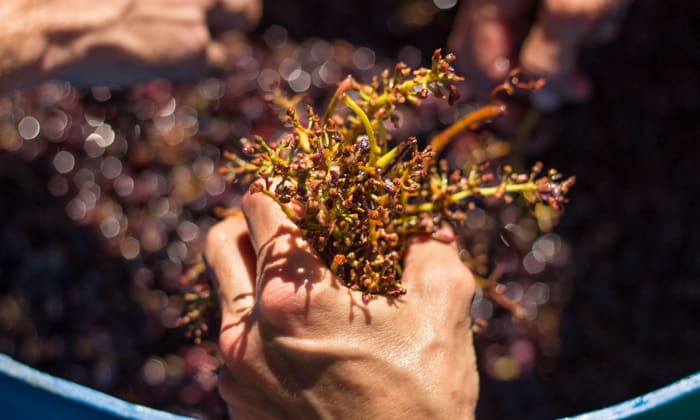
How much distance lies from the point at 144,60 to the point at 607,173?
3.49 ft

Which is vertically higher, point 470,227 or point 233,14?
point 233,14

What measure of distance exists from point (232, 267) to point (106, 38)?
0.60 metres

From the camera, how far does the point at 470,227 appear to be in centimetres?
153

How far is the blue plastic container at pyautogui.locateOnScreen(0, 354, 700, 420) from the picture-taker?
77 cm

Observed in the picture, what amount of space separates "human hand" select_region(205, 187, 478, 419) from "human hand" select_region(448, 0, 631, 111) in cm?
54

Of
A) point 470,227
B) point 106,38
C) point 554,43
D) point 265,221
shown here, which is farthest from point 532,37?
point 106,38

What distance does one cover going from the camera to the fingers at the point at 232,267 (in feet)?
2.69

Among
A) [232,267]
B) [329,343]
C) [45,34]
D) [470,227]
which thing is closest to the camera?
[329,343]

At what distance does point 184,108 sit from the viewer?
159 cm

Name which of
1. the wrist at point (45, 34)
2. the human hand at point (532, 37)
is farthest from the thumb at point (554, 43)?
the wrist at point (45, 34)

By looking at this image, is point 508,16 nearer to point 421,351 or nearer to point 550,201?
point 550,201

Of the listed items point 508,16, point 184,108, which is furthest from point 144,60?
point 508,16

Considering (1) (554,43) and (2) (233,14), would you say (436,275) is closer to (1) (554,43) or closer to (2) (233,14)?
(1) (554,43)

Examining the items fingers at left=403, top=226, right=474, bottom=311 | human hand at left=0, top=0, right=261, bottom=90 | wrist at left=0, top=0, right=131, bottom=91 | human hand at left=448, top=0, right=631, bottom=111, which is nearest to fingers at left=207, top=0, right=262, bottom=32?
human hand at left=0, top=0, right=261, bottom=90
